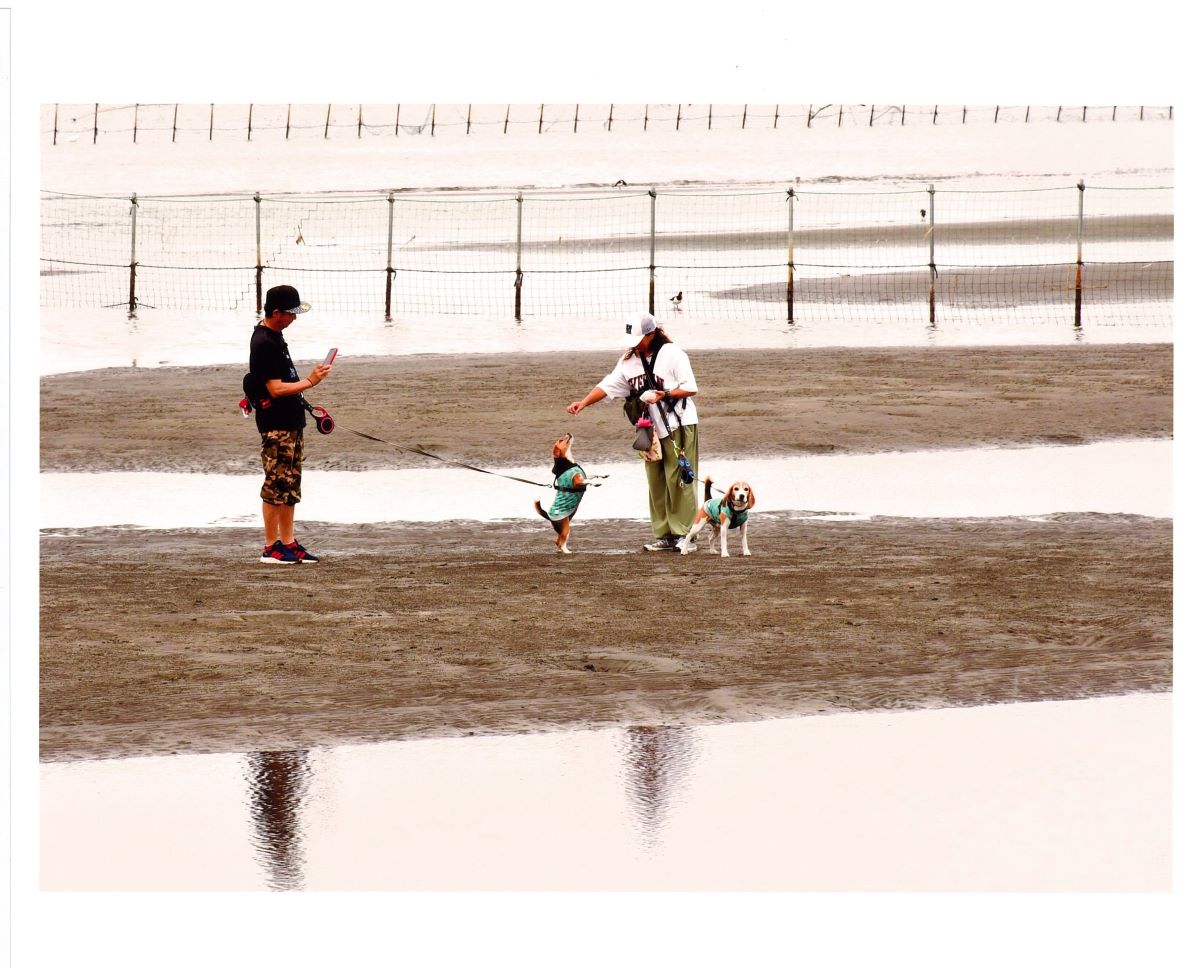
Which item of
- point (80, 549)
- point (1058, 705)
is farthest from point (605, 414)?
point (1058, 705)

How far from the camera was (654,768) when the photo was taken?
7.79m

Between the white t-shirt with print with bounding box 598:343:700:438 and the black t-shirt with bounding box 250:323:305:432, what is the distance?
6.97 feet

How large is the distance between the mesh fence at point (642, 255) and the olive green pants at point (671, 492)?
15.9 metres

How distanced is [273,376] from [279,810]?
4711mm

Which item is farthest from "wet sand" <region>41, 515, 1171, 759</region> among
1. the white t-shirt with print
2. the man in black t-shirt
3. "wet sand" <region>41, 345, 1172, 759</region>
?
the white t-shirt with print

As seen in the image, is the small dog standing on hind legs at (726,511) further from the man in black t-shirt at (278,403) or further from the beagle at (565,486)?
the man in black t-shirt at (278,403)

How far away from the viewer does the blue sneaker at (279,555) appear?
1217 cm

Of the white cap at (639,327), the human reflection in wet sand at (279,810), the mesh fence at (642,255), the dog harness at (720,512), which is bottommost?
the human reflection in wet sand at (279,810)

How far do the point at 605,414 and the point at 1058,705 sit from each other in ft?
37.8

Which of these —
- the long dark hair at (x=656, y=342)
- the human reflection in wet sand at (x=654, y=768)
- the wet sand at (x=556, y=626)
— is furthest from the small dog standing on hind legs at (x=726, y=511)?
the human reflection in wet sand at (x=654, y=768)

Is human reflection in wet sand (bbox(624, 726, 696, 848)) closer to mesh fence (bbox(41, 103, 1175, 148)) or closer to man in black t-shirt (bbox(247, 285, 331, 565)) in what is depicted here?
man in black t-shirt (bbox(247, 285, 331, 565))

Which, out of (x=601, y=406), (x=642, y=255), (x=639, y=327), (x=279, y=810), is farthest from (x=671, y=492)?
(x=642, y=255)

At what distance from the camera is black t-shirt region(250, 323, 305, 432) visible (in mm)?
11461

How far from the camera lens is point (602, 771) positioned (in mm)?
7762
